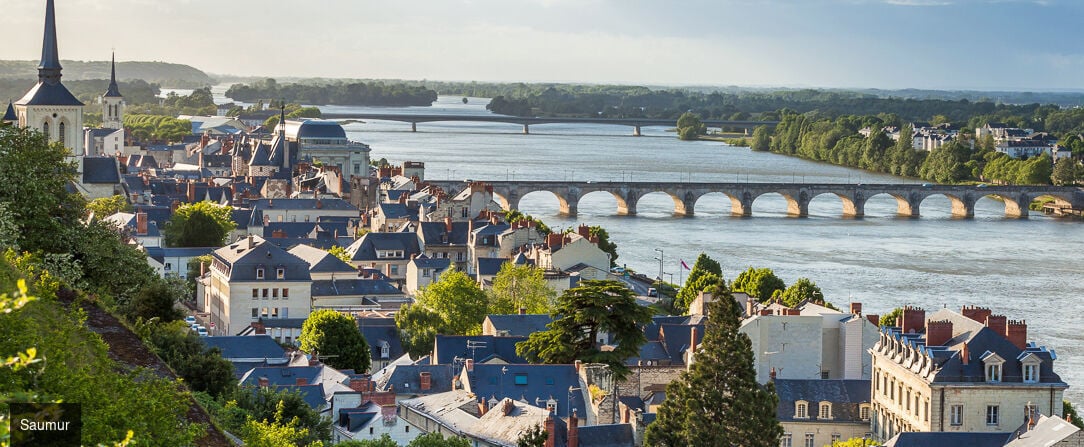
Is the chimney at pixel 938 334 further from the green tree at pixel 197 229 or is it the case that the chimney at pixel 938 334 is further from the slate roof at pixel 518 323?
the green tree at pixel 197 229

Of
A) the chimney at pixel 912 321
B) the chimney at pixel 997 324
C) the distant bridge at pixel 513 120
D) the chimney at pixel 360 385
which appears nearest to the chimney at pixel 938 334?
the chimney at pixel 997 324

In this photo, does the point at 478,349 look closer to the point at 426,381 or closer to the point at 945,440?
the point at 426,381

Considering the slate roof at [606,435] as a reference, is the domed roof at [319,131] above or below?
above

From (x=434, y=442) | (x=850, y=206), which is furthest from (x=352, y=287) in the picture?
(x=850, y=206)

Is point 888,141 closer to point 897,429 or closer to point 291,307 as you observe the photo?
point 291,307

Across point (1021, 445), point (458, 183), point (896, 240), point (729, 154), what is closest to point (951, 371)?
point (1021, 445)

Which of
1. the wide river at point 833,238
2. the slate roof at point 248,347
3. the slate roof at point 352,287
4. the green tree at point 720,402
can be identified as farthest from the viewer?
the wide river at point 833,238
